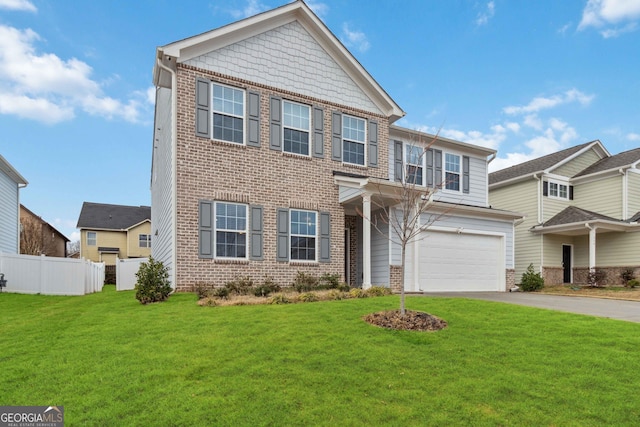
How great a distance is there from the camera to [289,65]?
13945 mm

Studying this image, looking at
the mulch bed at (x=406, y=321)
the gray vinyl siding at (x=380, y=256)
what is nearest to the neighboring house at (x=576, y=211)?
the gray vinyl siding at (x=380, y=256)

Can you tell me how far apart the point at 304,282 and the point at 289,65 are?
7326 millimetres

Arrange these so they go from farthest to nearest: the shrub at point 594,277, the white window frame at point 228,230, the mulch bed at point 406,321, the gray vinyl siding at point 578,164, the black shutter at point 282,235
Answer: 1. the gray vinyl siding at point 578,164
2. the shrub at point 594,277
3. the black shutter at point 282,235
4. the white window frame at point 228,230
5. the mulch bed at point 406,321

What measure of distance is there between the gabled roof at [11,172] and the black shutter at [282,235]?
1427cm

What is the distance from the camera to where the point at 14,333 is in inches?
290

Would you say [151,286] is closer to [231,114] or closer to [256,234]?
[256,234]

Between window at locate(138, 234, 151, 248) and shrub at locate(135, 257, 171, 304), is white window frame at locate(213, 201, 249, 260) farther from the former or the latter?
window at locate(138, 234, 151, 248)

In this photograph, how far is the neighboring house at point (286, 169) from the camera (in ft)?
39.2

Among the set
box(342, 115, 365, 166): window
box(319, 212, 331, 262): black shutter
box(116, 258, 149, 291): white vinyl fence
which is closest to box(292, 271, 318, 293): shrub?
box(319, 212, 331, 262): black shutter

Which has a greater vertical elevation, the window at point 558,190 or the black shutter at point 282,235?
the window at point 558,190

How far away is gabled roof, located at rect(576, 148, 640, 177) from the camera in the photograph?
2127 centimetres

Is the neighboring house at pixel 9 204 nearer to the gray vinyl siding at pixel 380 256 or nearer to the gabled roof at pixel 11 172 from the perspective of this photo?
the gabled roof at pixel 11 172

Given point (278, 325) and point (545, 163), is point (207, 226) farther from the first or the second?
point (545, 163)

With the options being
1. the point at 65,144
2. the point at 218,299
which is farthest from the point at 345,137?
the point at 65,144
